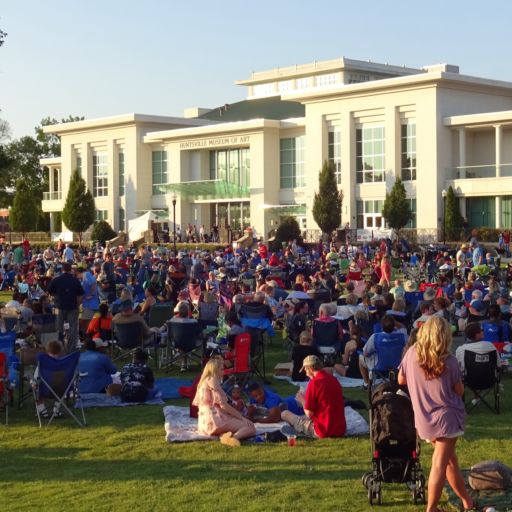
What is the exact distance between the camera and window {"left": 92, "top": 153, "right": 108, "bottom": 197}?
245 ft

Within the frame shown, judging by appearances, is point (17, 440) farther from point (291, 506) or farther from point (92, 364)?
point (291, 506)

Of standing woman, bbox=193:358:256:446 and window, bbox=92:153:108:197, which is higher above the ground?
window, bbox=92:153:108:197

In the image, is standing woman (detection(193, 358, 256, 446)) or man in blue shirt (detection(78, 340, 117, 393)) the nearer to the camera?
standing woman (detection(193, 358, 256, 446))

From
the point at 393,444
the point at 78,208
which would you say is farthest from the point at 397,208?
the point at 393,444

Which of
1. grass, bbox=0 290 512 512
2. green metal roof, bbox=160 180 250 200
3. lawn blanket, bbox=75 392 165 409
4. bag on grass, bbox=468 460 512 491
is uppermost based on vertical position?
green metal roof, bbox=160 180 250 200

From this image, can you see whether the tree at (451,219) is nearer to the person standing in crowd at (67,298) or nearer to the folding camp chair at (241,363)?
the person standing in crowd at (67,298)

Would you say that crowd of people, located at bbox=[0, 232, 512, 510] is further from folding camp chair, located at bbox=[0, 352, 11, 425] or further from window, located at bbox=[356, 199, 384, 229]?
window, located at bbox=[356, 199, 384, 229]

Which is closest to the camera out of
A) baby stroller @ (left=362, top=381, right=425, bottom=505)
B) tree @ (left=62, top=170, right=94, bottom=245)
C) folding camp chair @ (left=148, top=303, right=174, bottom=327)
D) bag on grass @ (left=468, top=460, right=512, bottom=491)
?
baby stroller @ (left=362, top=381, right=425, bottom=505)

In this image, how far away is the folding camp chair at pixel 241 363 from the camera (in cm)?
1272

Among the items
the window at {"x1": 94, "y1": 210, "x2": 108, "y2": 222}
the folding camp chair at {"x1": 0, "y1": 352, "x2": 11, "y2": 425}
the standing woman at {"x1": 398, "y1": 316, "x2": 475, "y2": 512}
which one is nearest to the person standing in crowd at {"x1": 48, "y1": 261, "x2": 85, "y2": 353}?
the folding camp chair at {"x1": 0, "y1": 352, "x2": 11, "y2": 425}

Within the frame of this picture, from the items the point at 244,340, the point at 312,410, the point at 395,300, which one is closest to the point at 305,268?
the point at 395,300

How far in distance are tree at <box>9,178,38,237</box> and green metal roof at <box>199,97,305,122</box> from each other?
627 inches

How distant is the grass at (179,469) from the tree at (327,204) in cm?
4470

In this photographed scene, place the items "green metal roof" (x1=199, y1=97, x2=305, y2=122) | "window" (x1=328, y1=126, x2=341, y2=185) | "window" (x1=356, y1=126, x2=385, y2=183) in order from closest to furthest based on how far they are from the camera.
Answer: "window" (x1=356, y1=126, x2=385, y2=183), "window" (x1=328, y1=126, x2=341, y2=185), "green metal roof" (x1=199, y1=97, x2=305, y2=122)
